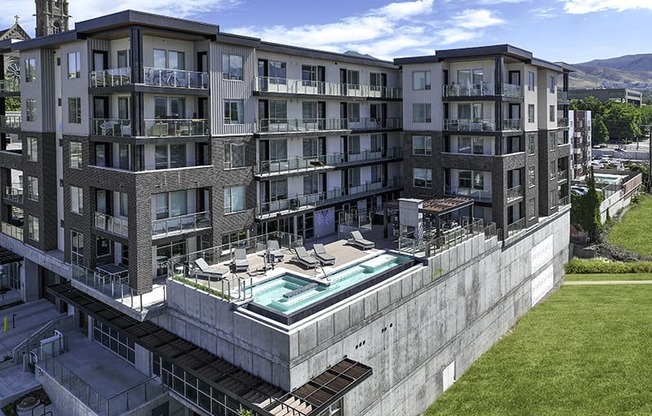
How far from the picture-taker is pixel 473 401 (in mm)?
30828

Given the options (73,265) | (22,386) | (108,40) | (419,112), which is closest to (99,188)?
(73,265)

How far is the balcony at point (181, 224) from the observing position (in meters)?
30.4

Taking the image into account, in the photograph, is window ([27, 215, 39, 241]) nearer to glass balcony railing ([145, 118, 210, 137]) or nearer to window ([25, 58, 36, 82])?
window ([25, 58, 36, 82])

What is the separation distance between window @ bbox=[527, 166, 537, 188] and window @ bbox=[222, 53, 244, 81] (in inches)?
944

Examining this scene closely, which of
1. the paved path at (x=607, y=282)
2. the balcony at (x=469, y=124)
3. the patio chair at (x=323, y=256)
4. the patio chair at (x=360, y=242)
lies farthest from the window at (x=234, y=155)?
the paved path at (x=607, y=282)

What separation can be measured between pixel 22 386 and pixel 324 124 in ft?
86.6

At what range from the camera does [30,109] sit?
123 ft

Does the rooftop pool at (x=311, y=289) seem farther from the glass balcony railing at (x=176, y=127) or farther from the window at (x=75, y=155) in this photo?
the window at (x=75, y=155)

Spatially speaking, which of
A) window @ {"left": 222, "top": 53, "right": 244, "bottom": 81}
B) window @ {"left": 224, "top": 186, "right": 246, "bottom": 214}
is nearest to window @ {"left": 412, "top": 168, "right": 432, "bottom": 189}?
window @ {"left": 224, "top": 186, "right": 246, "bottom": 214}

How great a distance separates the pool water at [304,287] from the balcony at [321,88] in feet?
45.5

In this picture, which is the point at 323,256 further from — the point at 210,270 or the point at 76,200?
the point at 76,200

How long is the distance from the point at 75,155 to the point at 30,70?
8.64m

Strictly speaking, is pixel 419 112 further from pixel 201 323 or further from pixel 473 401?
pixel 201 323

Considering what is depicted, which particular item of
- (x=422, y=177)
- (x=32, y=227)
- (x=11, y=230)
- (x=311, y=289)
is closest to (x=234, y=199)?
(x=311, y=289)
